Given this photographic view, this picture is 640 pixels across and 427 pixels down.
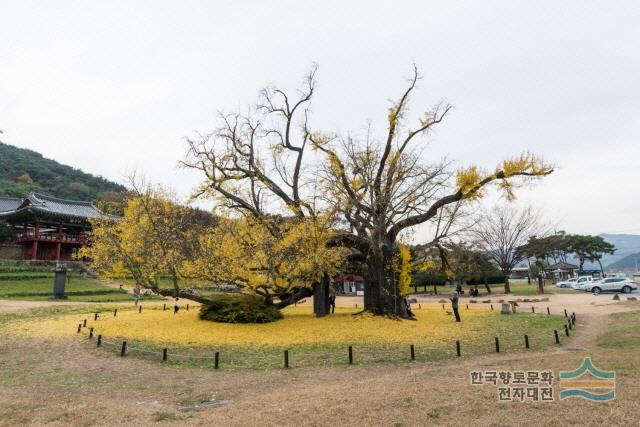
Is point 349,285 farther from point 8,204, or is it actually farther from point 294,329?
point 8,204

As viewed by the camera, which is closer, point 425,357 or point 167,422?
point 167,422

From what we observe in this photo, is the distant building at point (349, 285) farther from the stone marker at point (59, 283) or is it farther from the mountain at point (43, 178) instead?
the mountain at point (43, 178)

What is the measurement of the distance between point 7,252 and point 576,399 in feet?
203

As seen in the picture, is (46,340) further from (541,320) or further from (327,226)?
(541,320)

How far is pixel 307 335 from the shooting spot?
17.2 meters

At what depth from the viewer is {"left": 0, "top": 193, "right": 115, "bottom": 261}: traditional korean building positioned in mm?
46719

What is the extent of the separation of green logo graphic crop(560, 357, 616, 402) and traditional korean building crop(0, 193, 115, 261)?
1898 inches

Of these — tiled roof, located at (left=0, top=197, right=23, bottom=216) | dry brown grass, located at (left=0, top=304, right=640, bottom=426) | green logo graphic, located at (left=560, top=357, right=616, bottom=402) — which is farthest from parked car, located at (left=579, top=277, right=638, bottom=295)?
tiled roof, located at (left=0, top=197, right=23, bottom=216)

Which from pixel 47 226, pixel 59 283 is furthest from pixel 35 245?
pixel 59 283

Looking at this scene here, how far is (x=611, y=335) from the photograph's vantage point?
600 inches

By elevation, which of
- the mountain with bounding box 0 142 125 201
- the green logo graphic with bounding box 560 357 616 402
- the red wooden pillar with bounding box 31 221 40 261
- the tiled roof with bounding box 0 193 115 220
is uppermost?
the mountain with bounding box 0 142 125 201

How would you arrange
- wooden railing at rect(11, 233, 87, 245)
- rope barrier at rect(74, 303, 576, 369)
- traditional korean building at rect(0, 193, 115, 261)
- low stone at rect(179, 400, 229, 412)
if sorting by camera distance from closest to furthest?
1. low stone at rect(179, 400, 229, 412)
2. rope barrier at rect(74, 303, 576, 369)
3. traditional korean building at rect(0, 193, 115, 261)
4. wooden railing at rect(11, 233, 87, 245)

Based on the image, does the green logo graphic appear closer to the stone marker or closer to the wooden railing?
the stone marker

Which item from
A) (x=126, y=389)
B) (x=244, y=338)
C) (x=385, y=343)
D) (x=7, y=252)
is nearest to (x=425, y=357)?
(x=385, y=343)
